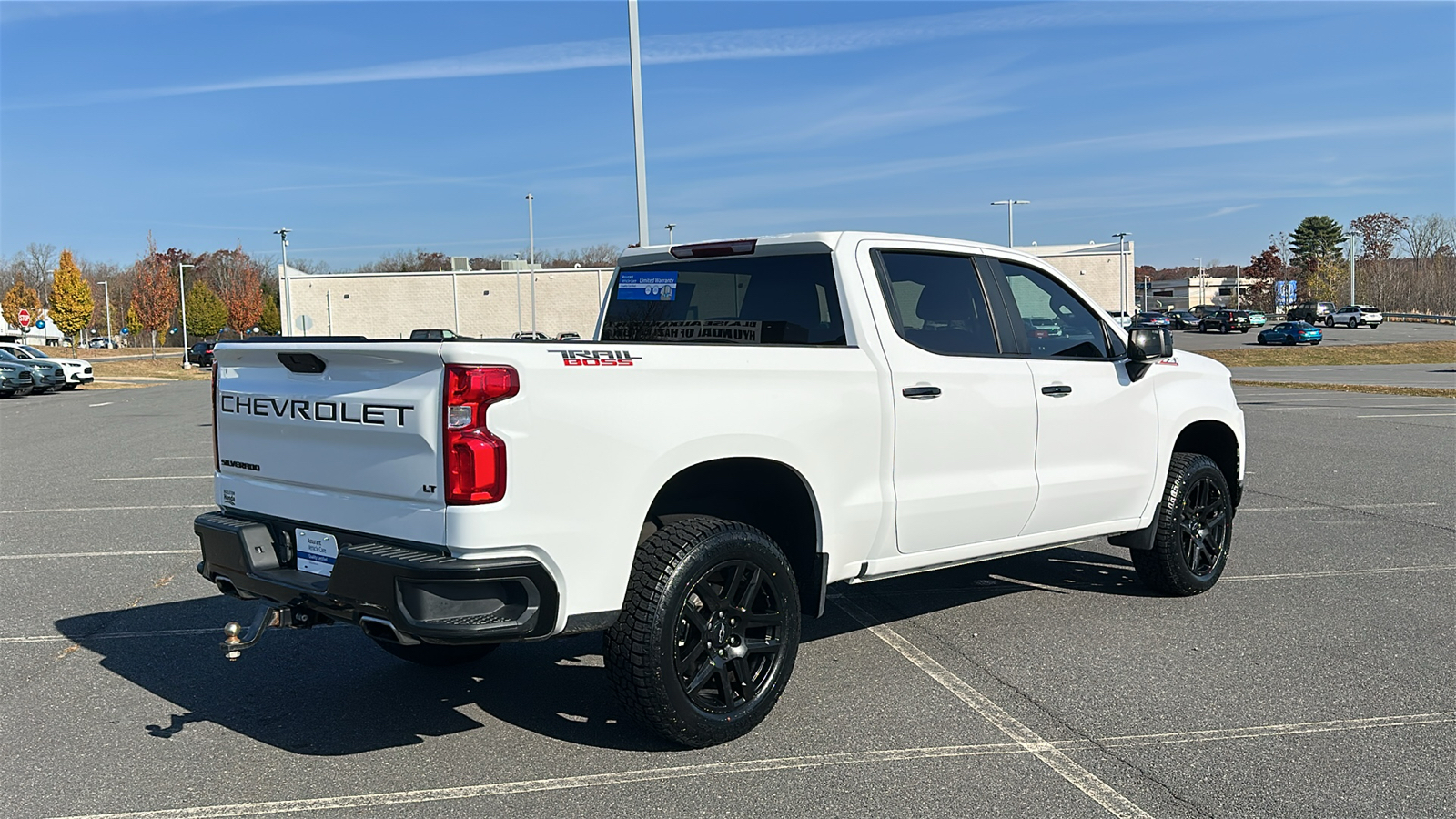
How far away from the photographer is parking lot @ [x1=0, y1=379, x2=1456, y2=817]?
397 cm

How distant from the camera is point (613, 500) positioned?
4074 millimetres

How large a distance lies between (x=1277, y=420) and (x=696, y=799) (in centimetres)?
1762

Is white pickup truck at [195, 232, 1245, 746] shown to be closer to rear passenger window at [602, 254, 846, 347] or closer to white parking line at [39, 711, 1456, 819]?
rear passenger window at [602, 254, 846, 347]

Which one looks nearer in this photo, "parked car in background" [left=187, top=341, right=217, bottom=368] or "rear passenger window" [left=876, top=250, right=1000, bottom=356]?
"rear passenger window" [left=876, top=250, right=1000, bottom=356]

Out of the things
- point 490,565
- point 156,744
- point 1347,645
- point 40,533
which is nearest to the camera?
point 490,565

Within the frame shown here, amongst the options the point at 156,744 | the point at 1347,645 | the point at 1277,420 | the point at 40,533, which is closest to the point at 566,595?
the point at 156,744

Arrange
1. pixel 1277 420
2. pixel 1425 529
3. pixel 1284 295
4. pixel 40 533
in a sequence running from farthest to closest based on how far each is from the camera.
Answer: pixel 1284 295
pixel 1277 420
pixel 40 533
pixel 1425 529

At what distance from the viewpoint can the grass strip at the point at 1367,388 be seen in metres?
25.5

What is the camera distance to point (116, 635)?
20.4 feet

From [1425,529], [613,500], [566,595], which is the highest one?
[613,500]

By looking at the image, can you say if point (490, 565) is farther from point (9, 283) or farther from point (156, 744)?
point (9, 283)

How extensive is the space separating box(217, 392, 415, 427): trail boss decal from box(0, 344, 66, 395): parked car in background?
37.1 metres

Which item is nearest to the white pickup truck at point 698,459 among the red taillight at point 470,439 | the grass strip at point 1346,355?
the red taillight at point 470,439

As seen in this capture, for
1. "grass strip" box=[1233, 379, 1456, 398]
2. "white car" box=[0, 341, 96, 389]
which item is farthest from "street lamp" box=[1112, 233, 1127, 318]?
"white car" box=[0, 341, 96, 389]
